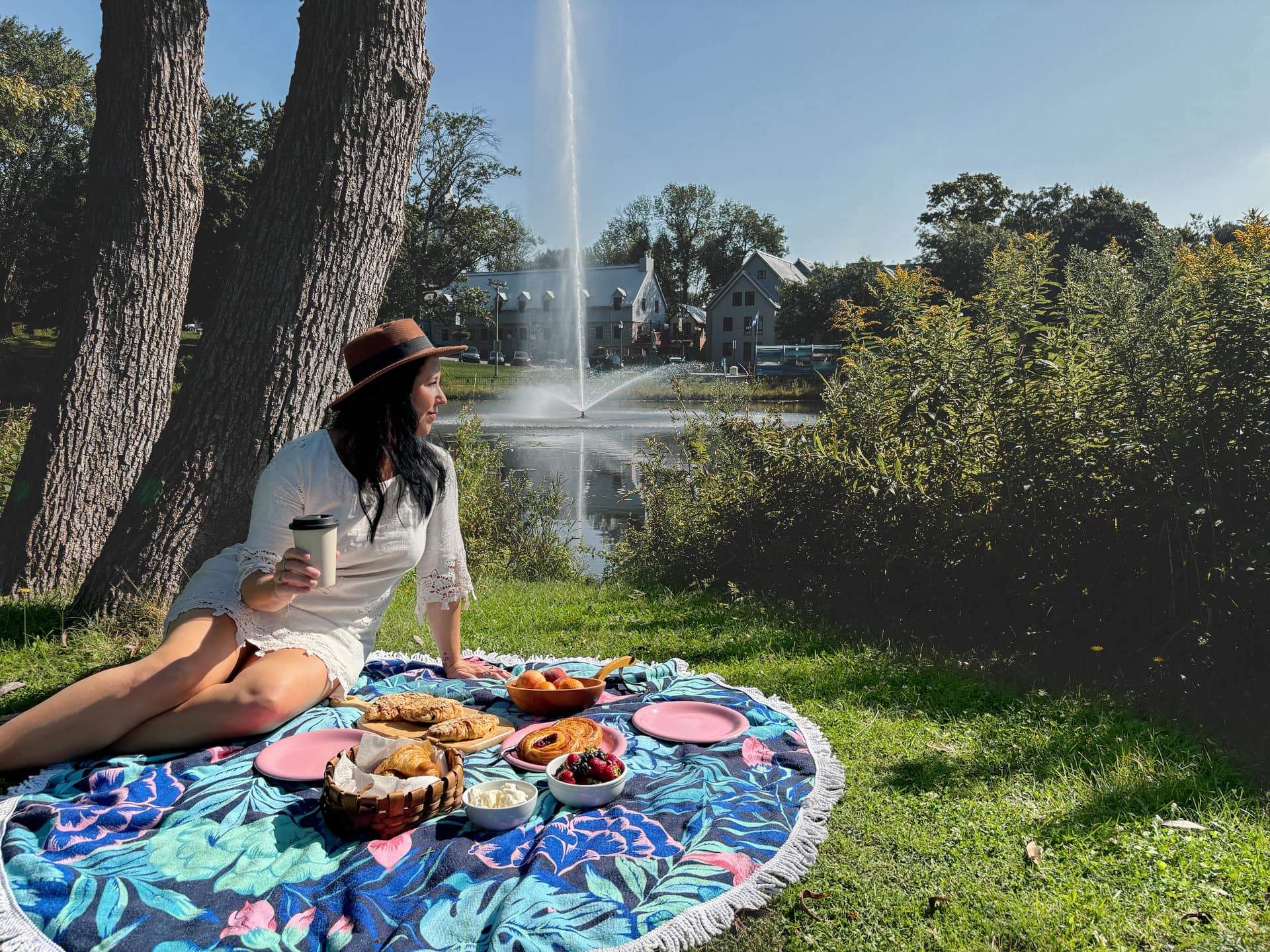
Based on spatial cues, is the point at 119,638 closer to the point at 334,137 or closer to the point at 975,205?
the point at 334,137

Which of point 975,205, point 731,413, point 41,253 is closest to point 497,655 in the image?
point 731,413

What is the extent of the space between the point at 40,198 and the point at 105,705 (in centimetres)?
4084

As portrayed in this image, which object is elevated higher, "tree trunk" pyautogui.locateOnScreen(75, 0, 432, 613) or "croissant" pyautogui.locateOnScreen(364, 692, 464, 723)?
"tree trunk" pyautogui.locateOnScreen(75, 0, 432, 613)

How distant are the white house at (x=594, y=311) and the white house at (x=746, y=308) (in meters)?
4.99

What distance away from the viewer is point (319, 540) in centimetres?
283

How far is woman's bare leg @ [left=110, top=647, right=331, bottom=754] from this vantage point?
3.06m

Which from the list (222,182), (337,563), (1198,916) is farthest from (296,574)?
(222,182)

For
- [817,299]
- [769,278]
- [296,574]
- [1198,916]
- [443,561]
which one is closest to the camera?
[1198,916]

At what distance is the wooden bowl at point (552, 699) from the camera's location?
11.6ft

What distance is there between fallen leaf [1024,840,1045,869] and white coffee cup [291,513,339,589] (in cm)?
242

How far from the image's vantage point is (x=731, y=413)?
24.2ft

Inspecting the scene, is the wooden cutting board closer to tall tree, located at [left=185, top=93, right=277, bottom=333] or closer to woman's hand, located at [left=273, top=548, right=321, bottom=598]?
woman's hand, located at [left=273, top=548, right=321, bottom=598]

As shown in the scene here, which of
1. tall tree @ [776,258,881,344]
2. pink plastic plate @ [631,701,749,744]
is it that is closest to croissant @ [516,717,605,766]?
pink plastic plate @ [631,701,749,744]

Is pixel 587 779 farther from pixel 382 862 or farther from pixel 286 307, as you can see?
pixel 286 307
